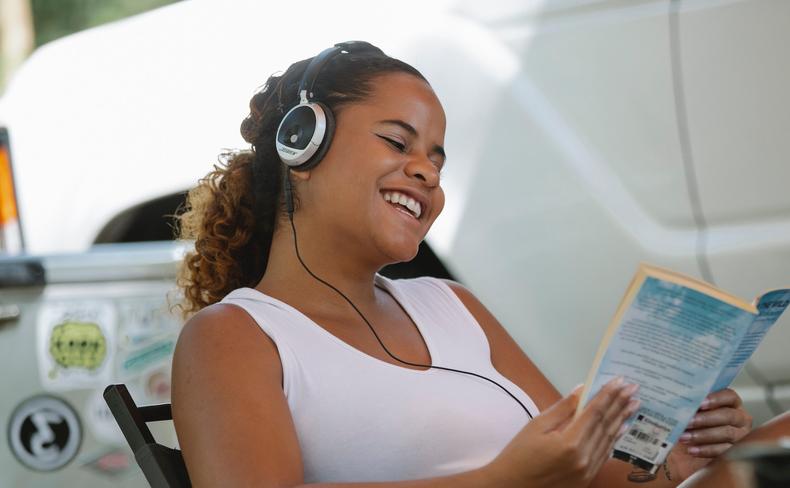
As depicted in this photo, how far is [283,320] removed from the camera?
185 cm

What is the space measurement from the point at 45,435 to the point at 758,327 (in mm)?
1860

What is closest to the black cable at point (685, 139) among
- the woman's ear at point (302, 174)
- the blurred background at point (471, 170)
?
the blurred background at point (471, 170)

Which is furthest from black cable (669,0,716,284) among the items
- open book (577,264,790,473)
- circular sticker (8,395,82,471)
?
circular sticker (8,395,82,471)

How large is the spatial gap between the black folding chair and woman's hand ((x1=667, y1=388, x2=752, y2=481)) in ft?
2.49

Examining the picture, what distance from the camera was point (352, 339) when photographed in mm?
1922

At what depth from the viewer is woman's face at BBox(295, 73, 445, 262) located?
6.27 feet

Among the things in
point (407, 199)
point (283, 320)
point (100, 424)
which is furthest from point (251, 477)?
point (100, 424)

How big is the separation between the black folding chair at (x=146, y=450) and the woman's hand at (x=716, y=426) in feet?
2.49

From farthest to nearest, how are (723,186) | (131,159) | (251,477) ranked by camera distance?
1. (131,159)
2. (723,186)
3. (251,477)

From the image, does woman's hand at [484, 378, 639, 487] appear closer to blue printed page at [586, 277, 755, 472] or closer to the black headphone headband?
blue printed page at [586, 277, 755, 472]

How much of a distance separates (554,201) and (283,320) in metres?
1.17

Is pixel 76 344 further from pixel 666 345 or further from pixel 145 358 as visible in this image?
pixel 666 345

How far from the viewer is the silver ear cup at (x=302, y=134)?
1.92 metres

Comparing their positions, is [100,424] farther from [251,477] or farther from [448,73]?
[251,477]
